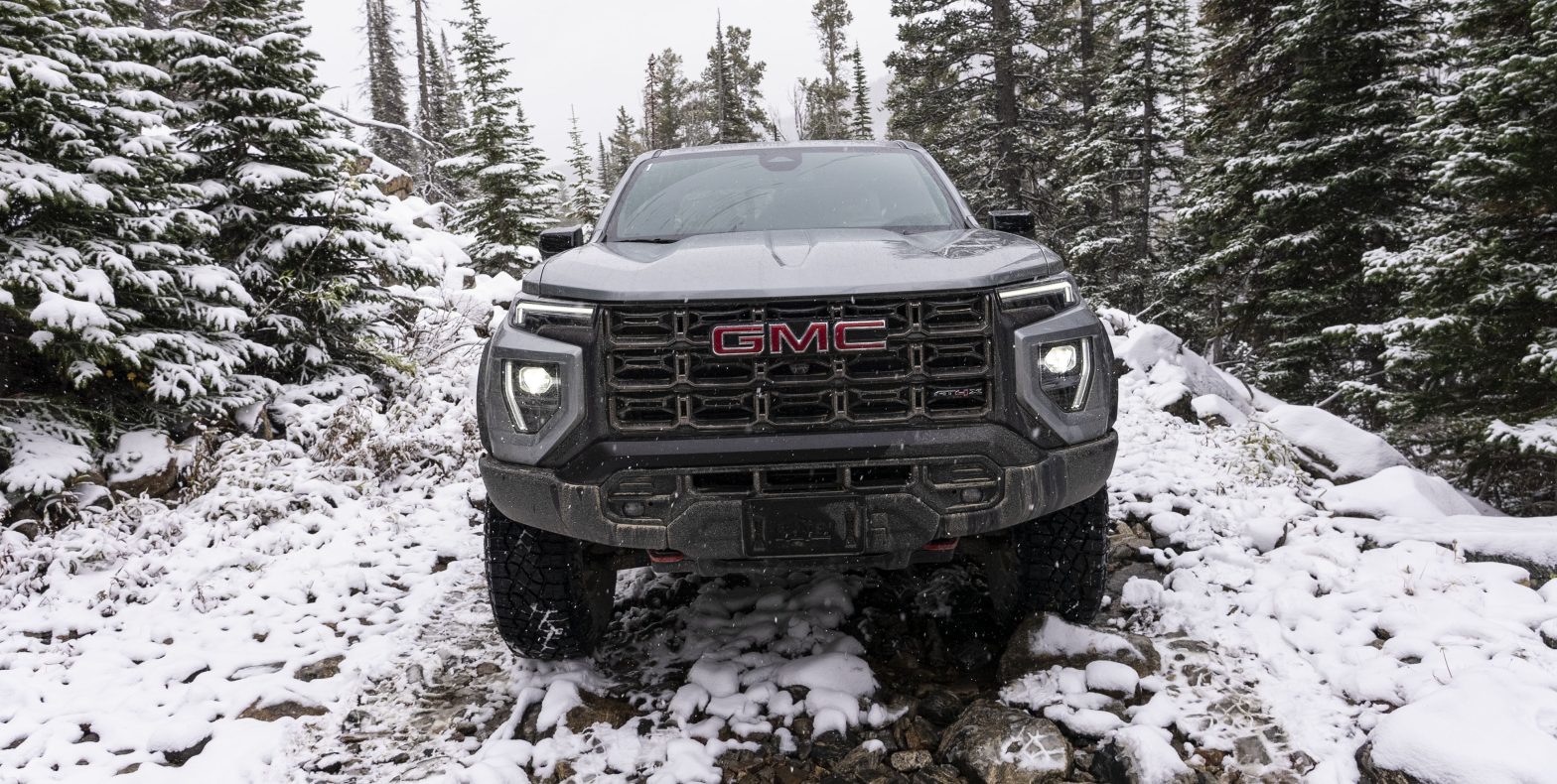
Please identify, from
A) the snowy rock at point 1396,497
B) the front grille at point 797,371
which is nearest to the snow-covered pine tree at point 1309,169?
the snowy rock at point 1396,497

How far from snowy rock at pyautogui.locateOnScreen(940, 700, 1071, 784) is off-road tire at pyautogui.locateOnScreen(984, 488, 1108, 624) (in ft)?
1.59

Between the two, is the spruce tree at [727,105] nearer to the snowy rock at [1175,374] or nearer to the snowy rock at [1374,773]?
the snowy rock at [1175,374]

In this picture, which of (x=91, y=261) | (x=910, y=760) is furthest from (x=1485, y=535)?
(x=91, y=261)

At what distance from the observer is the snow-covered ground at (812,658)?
2572 millimetres

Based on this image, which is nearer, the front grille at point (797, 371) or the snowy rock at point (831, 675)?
the front grille at point (797, 371)

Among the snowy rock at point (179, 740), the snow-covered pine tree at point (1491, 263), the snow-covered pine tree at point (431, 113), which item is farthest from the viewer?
the snow-covered pine tree at point (431, 113)

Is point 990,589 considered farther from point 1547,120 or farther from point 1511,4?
point 1511,4

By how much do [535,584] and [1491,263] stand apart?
26.3ft

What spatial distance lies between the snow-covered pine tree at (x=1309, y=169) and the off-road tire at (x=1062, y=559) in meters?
7.99

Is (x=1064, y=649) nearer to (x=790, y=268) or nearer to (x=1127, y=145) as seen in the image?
(x=790, y=268)

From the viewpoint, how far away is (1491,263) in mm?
6746

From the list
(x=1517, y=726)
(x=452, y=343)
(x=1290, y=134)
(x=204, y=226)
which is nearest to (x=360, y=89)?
(x=452, y=343)

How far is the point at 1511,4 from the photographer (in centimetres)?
685

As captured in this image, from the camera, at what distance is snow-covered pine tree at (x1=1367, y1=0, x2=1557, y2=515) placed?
6219 millimetres
